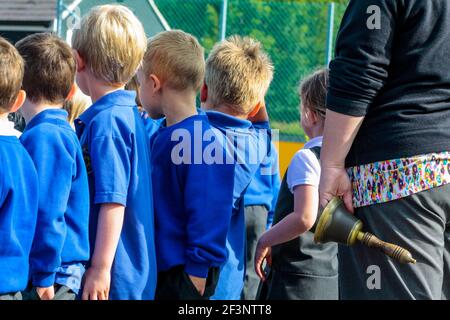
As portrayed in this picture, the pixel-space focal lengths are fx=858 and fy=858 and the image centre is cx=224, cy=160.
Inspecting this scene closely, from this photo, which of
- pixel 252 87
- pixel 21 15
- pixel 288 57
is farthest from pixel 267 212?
pixel 21 15

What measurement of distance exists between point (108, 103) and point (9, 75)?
0.47 meters

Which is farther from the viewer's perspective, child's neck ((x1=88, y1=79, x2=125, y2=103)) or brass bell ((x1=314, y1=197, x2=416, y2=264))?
child's neck ((x1=88, y1=79, x2=125, y2=103))

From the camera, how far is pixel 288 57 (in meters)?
13.5

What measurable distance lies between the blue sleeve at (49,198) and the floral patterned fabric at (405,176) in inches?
46.3

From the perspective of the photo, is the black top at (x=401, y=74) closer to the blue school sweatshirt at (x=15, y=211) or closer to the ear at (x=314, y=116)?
the blue school sweatshirt at (x=15, y=211)

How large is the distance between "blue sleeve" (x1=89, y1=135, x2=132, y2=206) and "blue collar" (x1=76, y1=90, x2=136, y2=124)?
13 cm

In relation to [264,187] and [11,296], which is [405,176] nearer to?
[11,296]

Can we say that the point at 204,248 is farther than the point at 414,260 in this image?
Yes

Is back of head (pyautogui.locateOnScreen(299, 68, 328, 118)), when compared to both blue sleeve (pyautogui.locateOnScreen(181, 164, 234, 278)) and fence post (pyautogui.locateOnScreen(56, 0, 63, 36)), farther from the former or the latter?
fence post (pyautogui.locateOnScreen(56, 0, 63, 36))

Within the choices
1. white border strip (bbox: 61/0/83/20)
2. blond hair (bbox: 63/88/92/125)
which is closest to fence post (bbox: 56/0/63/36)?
white border strip (bbox: 61/0/83/20)

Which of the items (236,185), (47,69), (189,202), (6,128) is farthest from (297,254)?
(6,128)

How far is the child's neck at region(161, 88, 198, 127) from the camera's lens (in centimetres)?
386

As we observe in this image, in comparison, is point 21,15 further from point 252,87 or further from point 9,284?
point 9,284
